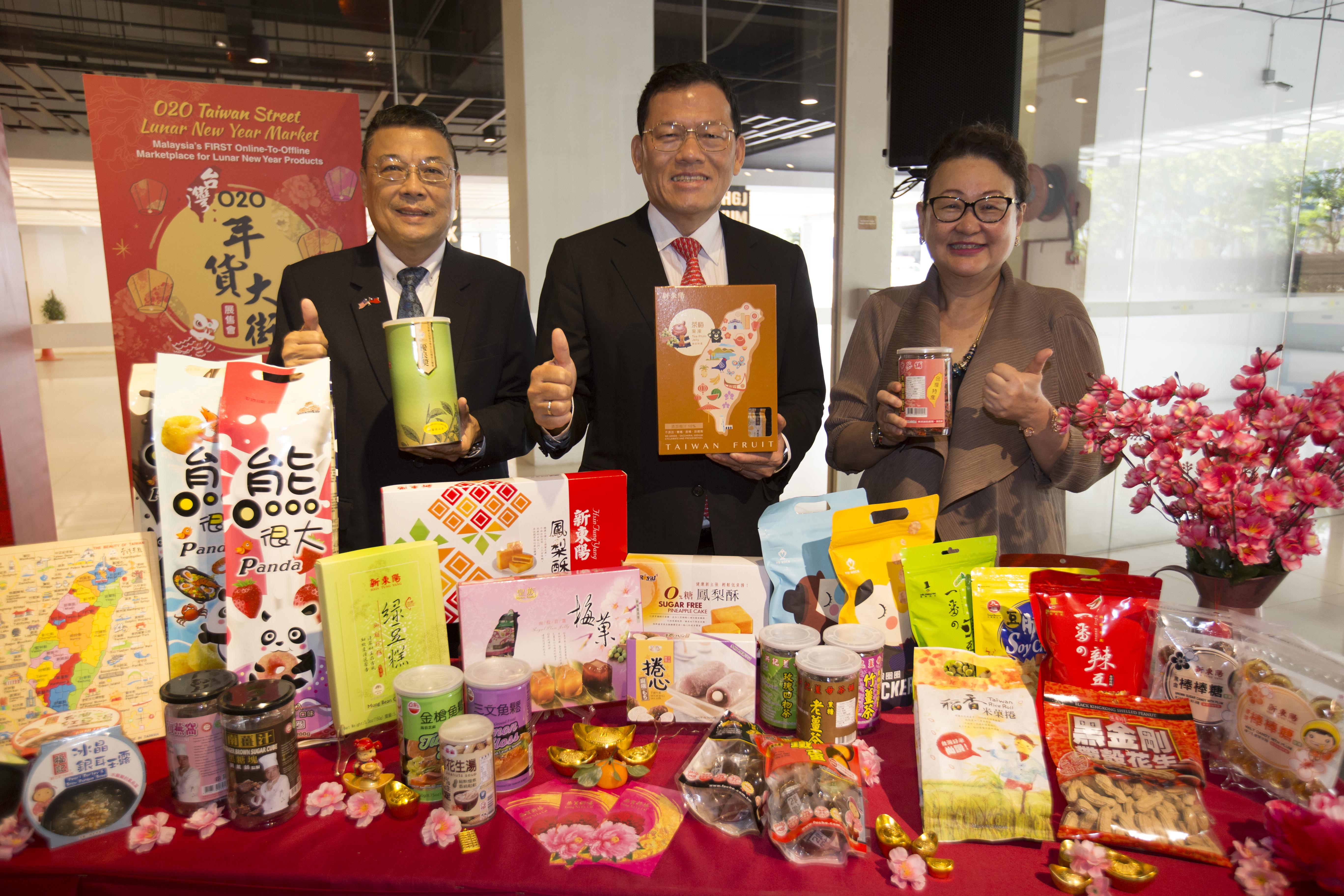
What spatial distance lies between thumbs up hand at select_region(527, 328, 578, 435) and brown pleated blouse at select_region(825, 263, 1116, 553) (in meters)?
0.65

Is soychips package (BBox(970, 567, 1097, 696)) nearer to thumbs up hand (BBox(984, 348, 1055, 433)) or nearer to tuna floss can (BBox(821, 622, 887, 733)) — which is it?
tuna floss can (BBox(821, 622, 887, 733))

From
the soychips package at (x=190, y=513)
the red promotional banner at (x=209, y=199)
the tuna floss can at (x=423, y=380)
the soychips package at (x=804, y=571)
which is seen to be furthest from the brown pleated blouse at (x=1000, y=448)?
the red promotional banner at (x=209, y=199)

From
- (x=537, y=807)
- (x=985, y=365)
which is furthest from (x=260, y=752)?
(x=985, y=365)

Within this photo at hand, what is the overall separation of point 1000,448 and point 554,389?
974mm

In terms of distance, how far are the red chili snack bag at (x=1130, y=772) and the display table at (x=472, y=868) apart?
0.11 feet

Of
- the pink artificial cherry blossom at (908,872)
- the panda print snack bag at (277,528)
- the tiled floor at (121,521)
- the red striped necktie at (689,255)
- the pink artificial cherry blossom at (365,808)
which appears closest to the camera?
the pink artificial cherry blossom at (908,872)

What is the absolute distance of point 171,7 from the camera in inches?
212

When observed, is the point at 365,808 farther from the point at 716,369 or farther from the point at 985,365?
the point at 985,365

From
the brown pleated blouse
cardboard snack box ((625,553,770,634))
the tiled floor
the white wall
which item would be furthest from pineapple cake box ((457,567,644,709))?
the white wall

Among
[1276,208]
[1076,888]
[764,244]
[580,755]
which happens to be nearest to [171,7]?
[764,244]

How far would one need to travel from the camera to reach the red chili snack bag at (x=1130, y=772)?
0.95 metres

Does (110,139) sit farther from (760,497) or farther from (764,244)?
(760,497)

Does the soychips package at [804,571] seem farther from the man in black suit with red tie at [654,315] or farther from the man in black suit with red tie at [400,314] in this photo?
the man in black suit with red tie at [400,314]

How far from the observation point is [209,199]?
3314mm
